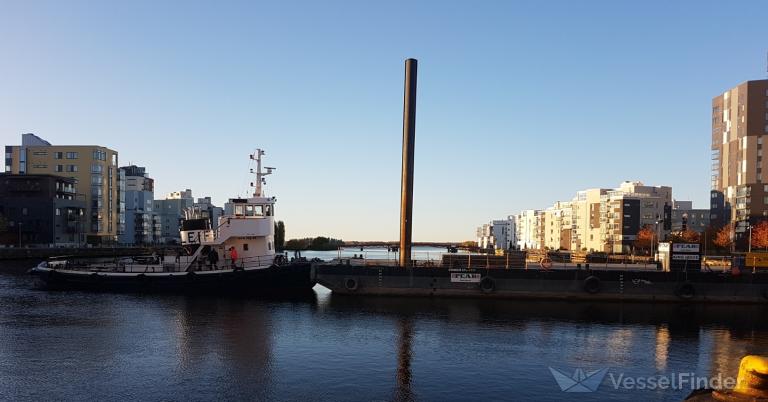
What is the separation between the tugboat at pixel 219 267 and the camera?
144 ft

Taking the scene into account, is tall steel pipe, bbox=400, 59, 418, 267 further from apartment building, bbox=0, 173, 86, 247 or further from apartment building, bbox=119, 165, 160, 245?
apartment building, bbox=119, 165, 160, 245

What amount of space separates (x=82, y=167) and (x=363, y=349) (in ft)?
378

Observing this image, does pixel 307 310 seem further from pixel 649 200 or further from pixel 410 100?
pixel 649 200

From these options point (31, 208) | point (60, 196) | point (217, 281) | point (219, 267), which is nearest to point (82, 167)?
point (60, 196)

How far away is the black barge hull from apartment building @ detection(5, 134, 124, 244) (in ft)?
315

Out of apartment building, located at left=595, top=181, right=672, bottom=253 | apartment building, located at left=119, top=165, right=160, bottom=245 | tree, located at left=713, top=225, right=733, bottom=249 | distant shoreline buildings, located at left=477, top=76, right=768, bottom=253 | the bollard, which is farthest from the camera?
apartment building, located at left=119, top=165, right=160, bottom=245

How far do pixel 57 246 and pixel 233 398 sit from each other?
100499mm

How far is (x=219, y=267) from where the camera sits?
4569cm

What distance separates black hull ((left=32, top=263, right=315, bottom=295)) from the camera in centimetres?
4375

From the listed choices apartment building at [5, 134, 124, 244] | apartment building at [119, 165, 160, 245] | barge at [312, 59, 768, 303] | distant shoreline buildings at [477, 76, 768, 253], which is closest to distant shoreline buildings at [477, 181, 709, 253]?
distant shoreline buildings at [477, 76, 768, 253]

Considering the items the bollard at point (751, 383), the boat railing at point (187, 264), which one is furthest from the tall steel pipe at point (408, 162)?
the bollard at point (751, 383)

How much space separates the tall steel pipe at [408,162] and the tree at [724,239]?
3700 inches

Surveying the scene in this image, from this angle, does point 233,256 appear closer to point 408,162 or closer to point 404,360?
point 408,162

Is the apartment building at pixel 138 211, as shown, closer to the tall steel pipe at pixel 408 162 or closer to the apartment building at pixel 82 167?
the apartment building at pixel 82 167
